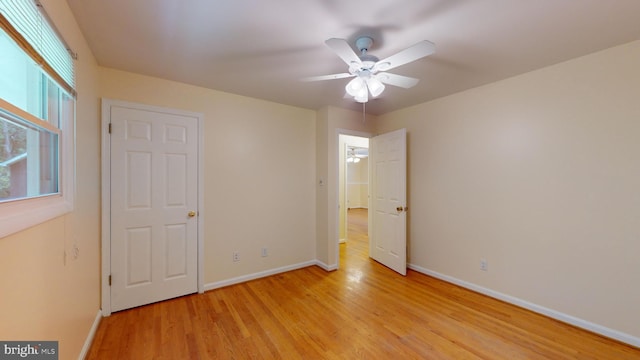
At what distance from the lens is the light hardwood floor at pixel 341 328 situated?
1.86 m

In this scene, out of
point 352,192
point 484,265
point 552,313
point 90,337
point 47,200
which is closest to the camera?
point 47,200

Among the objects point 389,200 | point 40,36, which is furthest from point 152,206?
point 389,200

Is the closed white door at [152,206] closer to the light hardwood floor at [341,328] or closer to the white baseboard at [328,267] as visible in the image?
the light hardwood floor at [341,328]

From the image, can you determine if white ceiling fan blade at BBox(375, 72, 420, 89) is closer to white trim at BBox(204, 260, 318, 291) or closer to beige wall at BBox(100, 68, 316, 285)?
beige wall at BBox(100, 68, 316, 285)

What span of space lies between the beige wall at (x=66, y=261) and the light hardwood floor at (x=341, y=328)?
0.48 metres

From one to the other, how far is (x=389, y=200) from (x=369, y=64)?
2269mm

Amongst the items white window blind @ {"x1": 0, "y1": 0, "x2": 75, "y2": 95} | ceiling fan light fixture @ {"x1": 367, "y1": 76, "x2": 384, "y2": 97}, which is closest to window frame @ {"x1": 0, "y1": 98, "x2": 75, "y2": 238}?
white window blind @ {"x1": 0, "y1": 0, "x2": 75, "y2": 95}

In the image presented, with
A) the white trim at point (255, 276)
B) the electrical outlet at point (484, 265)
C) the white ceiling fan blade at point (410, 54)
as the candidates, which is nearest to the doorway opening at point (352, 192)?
the white trim at point (255, 276)

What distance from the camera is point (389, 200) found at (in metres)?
3.64

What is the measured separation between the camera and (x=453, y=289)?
2.93 metres

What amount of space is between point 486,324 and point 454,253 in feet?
3.20

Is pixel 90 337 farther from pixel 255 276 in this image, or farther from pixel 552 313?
pixel 552 313

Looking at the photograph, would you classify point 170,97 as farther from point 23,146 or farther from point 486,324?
point 486,324

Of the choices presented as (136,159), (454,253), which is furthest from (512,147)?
(136,159)
